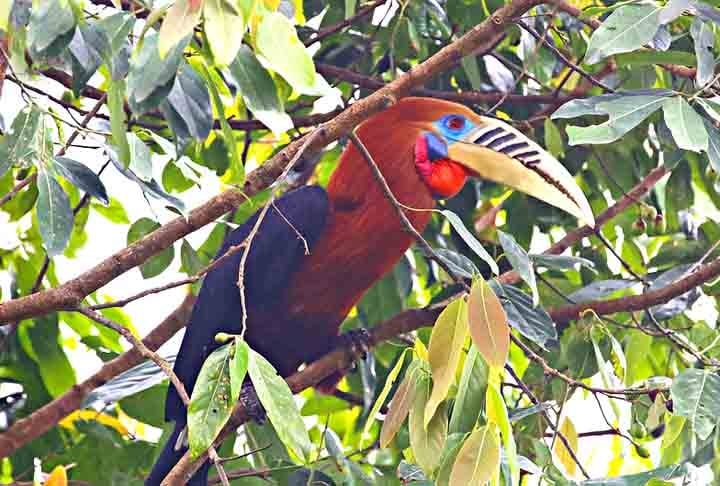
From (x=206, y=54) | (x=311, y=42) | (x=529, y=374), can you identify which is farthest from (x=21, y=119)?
(x=529, y=374)

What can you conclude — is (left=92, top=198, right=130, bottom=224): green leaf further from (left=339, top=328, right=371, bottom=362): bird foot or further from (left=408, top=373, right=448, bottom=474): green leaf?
(left=408, top=373, right=448, bottom=474): green leaf

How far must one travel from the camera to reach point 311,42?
2.59 metres

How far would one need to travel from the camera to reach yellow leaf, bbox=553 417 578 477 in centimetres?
195

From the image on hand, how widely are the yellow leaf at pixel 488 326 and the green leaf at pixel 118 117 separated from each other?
498mm

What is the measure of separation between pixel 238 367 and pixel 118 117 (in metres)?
0.40

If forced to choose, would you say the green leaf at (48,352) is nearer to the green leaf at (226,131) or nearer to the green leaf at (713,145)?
the green leaf at (226,131)

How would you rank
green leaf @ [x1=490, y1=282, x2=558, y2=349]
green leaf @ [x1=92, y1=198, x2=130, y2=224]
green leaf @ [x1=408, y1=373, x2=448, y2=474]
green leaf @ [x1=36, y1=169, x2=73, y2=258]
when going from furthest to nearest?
green leaf @ [x1=92, y1=198, x2=130, y2=224] → green leaf @ [x1=490, y1=282, x2=558, y2=349] → green leaf @ [x1=36, y1=169, x2=73, y2=258] → green leaf @ [x1=408, y1=373, x2=448, y2=474]

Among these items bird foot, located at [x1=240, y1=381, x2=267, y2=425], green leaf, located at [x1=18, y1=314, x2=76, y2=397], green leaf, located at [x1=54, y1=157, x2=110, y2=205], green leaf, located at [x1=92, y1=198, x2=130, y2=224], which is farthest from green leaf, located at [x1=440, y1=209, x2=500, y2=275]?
green leaf, located at [x1=92, y1=198, x2=130, y2=224]

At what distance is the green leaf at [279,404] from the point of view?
1.35m

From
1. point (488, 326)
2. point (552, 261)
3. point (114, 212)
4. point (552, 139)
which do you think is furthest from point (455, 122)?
point (488, 326)

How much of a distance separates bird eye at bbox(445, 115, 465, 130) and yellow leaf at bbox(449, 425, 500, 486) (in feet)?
4.10

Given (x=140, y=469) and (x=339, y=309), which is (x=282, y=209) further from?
(x=140, y=469)

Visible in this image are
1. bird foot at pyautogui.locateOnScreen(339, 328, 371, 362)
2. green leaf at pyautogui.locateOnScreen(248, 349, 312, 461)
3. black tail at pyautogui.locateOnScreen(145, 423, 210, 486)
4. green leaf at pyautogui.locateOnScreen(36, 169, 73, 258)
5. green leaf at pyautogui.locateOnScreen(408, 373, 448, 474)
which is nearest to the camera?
green leaf at pyautogui.locateOnScreen(248, 349, 312, 461)

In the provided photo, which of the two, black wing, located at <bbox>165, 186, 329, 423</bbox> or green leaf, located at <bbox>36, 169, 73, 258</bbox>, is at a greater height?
green leaf, located at <bbox>36, 169, 73, 258</bbox>
